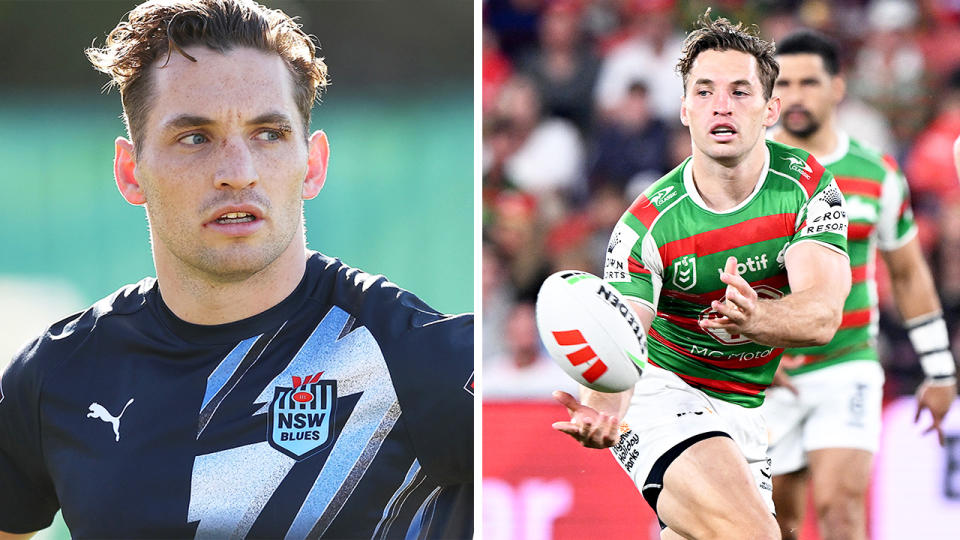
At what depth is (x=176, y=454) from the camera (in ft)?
13.6

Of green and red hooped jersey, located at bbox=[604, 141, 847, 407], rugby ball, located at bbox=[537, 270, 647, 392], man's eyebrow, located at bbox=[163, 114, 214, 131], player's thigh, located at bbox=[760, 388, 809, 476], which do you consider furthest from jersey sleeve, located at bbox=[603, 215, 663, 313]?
man's eyebrow, located at bbox=[163, 114, 214, 131]

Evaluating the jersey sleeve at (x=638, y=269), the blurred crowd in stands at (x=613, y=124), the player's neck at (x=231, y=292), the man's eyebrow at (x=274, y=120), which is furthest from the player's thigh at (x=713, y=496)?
Result: the man's eyebrow at (x=274, y=120)

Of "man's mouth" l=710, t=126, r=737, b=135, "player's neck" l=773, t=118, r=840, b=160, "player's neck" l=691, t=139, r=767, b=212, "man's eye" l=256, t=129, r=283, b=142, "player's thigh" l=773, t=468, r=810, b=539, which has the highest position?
"player's neck" l=773, t=118, r=840, b=160

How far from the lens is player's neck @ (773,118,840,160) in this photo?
15.0ft

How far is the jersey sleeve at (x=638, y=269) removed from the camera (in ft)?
12.5

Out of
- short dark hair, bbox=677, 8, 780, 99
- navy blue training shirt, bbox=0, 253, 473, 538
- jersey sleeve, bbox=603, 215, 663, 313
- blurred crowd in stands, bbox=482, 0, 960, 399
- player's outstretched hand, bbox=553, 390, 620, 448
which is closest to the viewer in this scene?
player's outstretched hand, bbox=553, 390, 620, 448

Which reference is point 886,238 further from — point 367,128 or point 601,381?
point 367,128

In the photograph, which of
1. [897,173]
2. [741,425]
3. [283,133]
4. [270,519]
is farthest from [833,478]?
[283,133]

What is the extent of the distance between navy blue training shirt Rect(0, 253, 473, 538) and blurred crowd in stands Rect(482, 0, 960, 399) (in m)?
0.90

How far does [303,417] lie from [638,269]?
135 cm

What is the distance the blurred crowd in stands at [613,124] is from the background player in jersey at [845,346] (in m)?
0.17

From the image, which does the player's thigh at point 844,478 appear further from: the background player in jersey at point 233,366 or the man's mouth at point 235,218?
the man's mouth at point 235,218

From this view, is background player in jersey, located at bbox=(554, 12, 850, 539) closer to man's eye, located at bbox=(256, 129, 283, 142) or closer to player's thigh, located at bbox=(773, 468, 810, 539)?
player's thigh, located at bbox=(773, 468, 810, 539)

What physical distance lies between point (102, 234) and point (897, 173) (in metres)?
3.23
